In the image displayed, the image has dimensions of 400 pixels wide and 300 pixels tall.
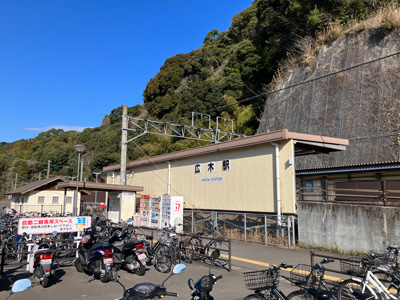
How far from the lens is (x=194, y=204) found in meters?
18.3

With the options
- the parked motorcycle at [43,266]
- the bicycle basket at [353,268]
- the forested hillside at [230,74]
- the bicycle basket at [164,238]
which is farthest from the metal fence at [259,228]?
the parked motorcycle at [43,266]

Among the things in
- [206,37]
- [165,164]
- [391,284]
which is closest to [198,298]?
[391,284]

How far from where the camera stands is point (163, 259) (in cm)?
850

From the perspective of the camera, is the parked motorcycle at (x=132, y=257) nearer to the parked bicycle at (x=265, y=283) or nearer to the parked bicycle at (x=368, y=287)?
the parked bicycle at (x=265, y=283)

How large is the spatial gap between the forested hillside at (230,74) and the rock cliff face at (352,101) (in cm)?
248

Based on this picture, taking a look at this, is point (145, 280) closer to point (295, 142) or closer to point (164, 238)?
point (164, 238)

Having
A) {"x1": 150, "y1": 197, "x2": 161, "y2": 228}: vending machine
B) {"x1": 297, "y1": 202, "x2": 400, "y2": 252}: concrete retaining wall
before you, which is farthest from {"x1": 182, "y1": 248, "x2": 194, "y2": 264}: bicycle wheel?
{"x1": 150, "y1": 197, "x2": 161, "y2": 228}: vending machine

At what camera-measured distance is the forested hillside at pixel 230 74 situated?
81.6 feet

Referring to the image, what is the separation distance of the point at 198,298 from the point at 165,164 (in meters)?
17.5

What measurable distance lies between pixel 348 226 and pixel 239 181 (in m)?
5.67

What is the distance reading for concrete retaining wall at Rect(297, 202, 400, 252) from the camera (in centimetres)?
990

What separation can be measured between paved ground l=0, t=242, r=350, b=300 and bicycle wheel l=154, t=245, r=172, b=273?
0.19 meters

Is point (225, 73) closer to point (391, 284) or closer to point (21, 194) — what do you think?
point (21, 194)

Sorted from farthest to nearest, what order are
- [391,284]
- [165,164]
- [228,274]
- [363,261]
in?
1. [165,164]
2. [228,274]
3. [363,261]
4. [391,284]
